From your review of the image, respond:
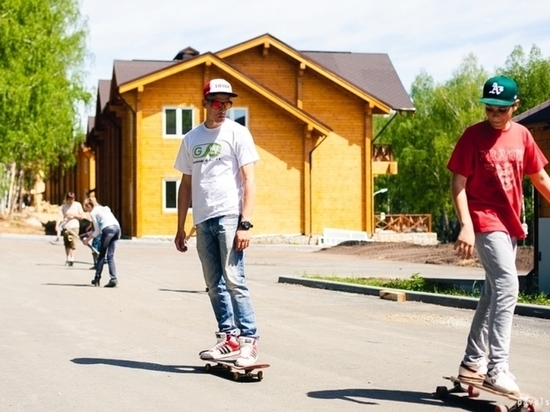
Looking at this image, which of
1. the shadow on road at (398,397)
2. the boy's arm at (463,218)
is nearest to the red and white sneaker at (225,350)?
the shadow on road at (398,397)

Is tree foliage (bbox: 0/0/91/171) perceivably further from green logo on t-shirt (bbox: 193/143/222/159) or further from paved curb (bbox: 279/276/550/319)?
green logo on t-shirt (bbox: 193/143/222/159)

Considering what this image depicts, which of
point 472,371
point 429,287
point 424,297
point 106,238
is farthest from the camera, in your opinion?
point 106,238

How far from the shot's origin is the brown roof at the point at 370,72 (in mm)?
52341

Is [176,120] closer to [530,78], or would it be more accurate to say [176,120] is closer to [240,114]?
[240,114]

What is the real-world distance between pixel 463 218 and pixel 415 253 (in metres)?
26.2

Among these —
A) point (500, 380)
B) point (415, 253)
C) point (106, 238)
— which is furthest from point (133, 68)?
point (500, 380)

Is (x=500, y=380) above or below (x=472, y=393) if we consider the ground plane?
above

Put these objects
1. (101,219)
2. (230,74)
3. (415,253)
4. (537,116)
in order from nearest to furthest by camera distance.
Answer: (537,116) < (101,219) < (415,253) < (230,74)

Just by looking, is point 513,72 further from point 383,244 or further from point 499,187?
point 499,187

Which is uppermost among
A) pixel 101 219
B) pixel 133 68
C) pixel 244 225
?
pixel 133 68

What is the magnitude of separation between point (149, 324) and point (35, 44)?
146 feet

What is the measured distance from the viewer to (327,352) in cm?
1012

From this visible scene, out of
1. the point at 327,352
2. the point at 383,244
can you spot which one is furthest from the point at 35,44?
the point at 327,352

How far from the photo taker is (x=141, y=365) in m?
9.05
